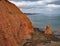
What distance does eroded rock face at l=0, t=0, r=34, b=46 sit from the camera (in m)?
10.9

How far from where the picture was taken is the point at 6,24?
11.4 m

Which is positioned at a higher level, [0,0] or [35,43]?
[0,0]

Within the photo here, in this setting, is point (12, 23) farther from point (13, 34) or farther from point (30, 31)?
point (30, 31)

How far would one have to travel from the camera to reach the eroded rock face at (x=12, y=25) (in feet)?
35.6

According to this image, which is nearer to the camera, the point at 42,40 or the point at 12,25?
the point at 12,25

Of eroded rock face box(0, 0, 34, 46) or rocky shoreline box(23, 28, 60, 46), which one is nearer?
eroded rock face box(0, 0, 34, 46)

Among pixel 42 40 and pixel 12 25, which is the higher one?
pixel 12 25

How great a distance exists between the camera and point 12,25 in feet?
38.7

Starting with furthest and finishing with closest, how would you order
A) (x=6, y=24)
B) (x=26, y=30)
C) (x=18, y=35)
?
(x=26, y=30) → (x=18, y=35) → (x=6, y=24)

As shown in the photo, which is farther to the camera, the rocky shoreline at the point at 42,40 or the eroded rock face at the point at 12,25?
the rocky shoreline at the point at 42,40

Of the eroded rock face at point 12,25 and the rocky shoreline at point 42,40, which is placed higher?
the eroded rock face at point 12,25

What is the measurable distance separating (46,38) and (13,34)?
264 centimetres

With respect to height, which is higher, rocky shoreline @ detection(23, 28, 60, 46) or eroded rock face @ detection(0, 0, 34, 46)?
eroded rock face @ detection(0, 0, 34, 46)

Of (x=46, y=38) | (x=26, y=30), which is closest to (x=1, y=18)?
(x=26, y=30)
